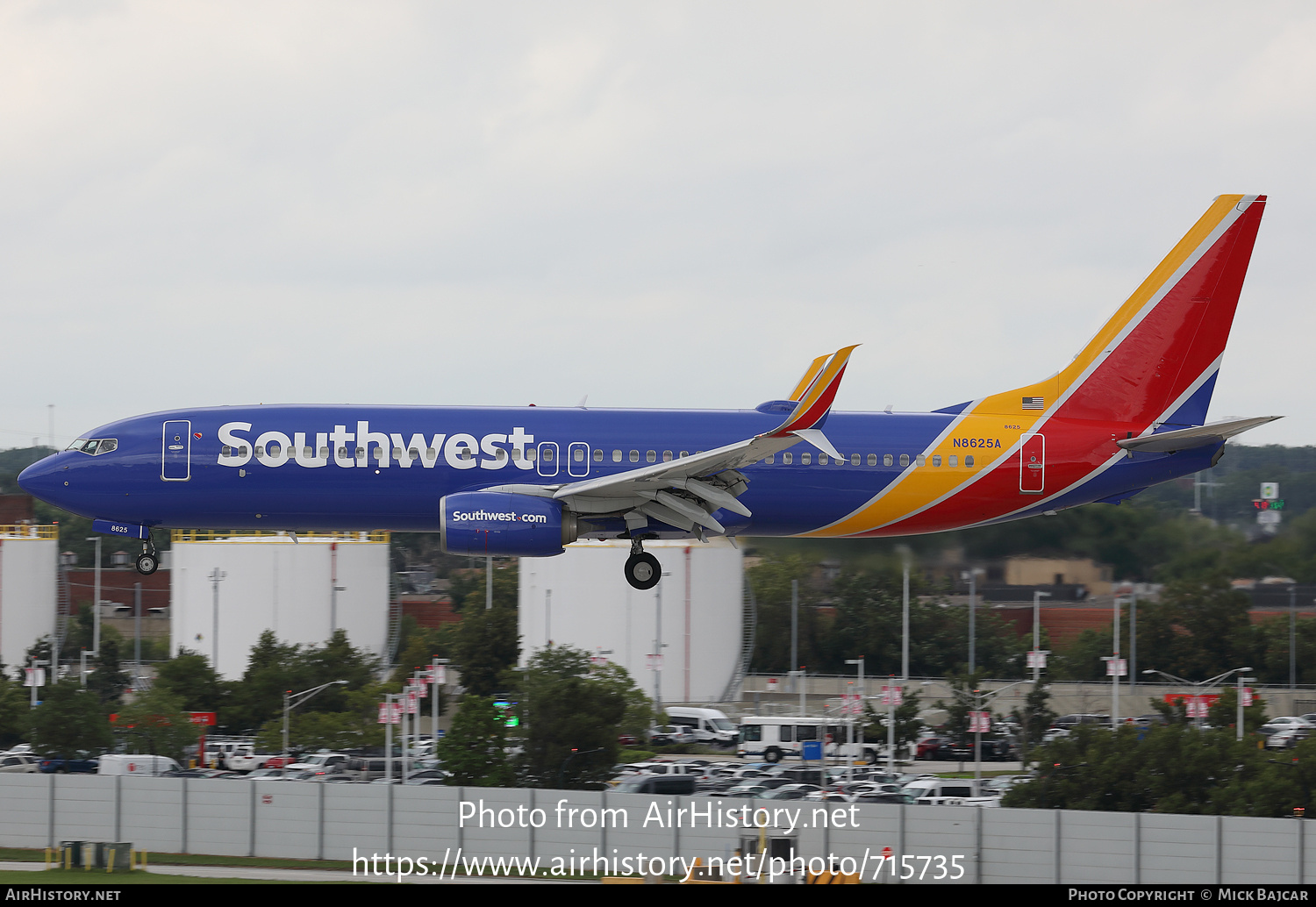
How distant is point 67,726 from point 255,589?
21.0 meters

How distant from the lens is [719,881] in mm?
34656

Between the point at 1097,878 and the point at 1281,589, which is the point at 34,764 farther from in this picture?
the point at 1281,589

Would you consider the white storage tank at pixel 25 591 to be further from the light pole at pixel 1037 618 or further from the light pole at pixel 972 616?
the light pole at pixel 1037 618

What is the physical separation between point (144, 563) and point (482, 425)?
9.13 meters

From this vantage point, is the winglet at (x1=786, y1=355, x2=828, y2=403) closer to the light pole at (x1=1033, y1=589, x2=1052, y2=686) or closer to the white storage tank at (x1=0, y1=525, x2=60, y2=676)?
the light pole at (x1=1033, y1=589, x2=1052, y2=686)

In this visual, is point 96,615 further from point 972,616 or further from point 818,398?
point 818,398

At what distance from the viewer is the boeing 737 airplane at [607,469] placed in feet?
109

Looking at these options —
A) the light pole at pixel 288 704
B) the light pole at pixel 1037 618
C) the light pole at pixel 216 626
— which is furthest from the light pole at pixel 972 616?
the light pole at pixel 216 626

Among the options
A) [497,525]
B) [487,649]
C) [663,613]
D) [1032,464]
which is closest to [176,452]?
[497,525]

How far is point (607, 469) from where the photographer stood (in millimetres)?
33594

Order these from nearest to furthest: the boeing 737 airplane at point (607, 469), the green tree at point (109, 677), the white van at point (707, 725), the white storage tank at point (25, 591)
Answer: the boeing 737 airplane at point (607, 469) → the white van at point (707, 725) → the green tree at point (109, 677) → the white storage tank at point (25, 591)

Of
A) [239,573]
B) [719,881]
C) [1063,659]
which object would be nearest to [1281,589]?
[1063,659]

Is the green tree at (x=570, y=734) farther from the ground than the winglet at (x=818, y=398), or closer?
closer

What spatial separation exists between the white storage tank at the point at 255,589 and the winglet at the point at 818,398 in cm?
5167
